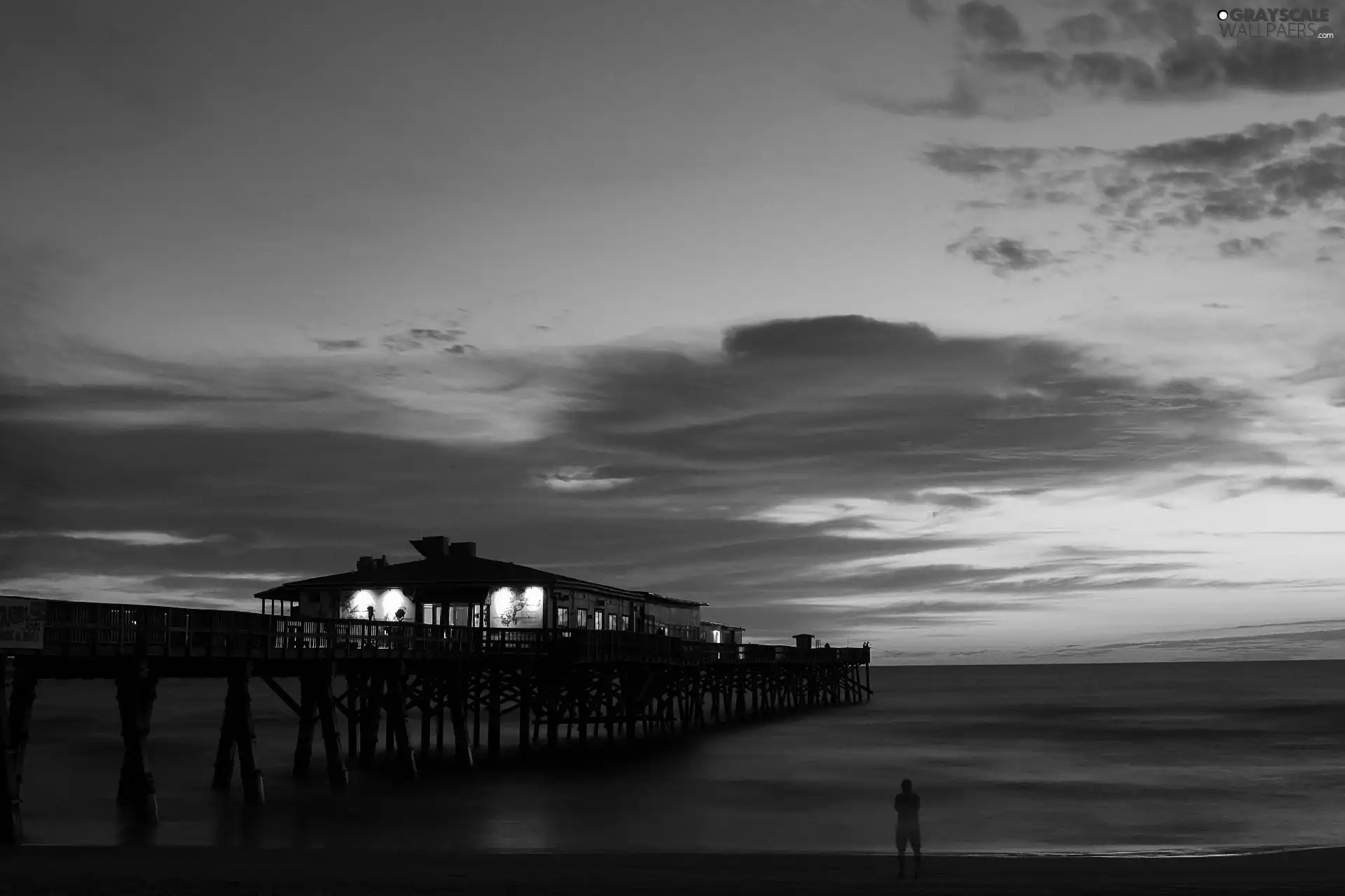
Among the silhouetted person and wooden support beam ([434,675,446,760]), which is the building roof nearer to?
wooden support beam ([434,675,446,760])

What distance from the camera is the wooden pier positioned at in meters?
25.4

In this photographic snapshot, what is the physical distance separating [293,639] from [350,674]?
266 inches

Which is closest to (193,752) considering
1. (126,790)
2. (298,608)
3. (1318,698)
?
(298,608)

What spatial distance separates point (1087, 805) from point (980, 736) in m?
35.1

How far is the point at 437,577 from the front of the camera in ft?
163

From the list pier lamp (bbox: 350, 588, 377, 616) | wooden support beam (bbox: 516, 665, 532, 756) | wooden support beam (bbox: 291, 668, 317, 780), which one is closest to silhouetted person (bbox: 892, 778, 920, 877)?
wooden support beam (bbox: 291, 668, 317, 780)

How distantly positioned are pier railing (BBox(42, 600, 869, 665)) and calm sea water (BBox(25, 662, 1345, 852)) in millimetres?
3810

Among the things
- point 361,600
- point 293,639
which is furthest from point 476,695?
point 293,639

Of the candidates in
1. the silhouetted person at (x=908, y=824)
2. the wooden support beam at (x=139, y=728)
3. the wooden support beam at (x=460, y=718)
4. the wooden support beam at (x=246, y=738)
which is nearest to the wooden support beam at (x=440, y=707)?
the wooden support beam at (x=460, y=718)

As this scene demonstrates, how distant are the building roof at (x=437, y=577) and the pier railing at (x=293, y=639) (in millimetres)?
3542

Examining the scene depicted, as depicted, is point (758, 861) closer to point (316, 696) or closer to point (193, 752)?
point (316, 696)

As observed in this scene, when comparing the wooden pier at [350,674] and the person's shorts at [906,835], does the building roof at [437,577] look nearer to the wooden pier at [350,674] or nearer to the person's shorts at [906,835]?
the wooden pier at [350,674]

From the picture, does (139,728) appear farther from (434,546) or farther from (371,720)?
(434,546)

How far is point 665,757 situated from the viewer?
48.0 m
